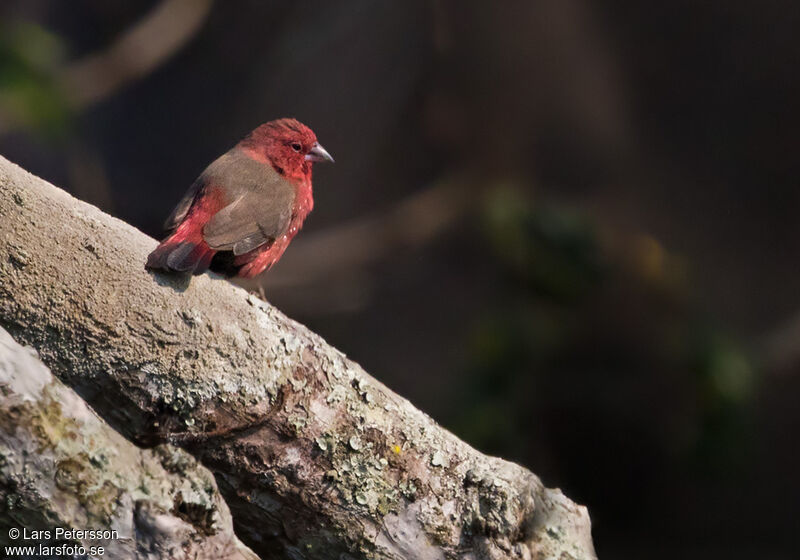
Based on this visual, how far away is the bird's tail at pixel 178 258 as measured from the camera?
189cm

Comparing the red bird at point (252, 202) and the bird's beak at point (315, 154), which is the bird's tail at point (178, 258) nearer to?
the red bird at point (252, 202)

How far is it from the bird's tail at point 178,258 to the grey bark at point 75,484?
0.39 metres

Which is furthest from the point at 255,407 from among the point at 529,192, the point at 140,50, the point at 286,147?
the point at 140,50

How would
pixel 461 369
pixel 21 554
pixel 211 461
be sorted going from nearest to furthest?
1. pixel 21 554
2. pixel 211 461
3. pixel 461 369

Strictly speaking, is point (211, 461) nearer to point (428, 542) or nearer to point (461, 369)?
point (428, 542)

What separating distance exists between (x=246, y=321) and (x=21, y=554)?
0.62 m

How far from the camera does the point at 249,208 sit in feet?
9.57

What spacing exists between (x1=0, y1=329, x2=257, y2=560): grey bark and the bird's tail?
1.28ft

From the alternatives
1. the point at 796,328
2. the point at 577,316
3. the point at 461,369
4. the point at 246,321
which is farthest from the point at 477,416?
the point at 246,321

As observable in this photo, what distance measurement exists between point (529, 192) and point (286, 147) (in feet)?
7.39

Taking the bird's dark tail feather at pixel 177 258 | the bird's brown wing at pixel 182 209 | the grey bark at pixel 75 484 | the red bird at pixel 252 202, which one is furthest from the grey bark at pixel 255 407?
the bird's brown wing at pixel 182 209

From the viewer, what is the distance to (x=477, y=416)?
456cm

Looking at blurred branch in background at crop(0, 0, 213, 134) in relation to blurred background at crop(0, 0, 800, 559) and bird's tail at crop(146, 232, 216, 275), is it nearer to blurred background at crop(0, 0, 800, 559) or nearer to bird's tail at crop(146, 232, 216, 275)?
blurred background at crop(0, 0, 800, 559)

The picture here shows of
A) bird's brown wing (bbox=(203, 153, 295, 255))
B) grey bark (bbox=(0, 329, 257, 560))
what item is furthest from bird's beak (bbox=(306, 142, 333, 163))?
grey bark (bbox=(0, 329, 257, 560))
